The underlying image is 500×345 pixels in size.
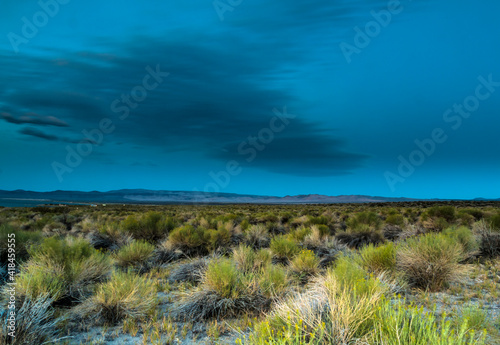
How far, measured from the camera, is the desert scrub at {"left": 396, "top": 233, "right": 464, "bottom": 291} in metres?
6.48

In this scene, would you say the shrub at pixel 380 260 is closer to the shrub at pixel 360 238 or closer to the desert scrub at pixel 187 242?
the shrub at pixel 360 238

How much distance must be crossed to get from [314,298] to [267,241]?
8.56 meters

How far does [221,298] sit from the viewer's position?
5.55 m

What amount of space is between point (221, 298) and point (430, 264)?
4.39m

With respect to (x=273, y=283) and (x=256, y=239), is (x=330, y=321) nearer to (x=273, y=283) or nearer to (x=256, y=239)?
(x=273, y=283)

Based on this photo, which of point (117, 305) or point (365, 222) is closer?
point (117, 305)

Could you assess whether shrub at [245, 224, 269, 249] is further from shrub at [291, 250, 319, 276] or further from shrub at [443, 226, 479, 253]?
shrub at [443, 226, 479, 253]

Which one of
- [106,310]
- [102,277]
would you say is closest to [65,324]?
[106,310]

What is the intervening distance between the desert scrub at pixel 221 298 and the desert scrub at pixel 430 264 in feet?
10.7

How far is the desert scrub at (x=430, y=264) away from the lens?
648 centimetres

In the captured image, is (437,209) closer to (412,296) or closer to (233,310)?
(412,296)

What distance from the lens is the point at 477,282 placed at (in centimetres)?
688

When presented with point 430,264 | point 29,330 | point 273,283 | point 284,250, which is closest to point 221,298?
point 273,283

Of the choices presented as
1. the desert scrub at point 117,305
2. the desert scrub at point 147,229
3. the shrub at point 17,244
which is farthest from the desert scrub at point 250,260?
the desert scrub at point 147,229
